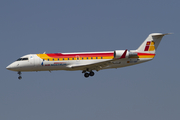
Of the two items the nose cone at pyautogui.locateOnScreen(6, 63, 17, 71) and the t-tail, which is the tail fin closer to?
the t-tail

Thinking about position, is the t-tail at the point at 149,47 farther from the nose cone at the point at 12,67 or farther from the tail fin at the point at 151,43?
the nose cone at the point at 12,67

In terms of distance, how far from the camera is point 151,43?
3753 cm

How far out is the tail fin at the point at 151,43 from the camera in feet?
122

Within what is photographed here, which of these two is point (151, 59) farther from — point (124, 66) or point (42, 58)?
point (42, 58)

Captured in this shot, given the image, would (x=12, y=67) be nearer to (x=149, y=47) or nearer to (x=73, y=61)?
(x=73, y=61)

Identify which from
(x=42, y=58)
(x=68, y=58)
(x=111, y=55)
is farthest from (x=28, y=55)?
(x=111, y=55)

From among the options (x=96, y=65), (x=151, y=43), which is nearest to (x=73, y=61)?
(x=96, y=65)

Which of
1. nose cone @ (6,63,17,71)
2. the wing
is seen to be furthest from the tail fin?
nose cone @ (6,63,17,71)

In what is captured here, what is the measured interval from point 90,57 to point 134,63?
604 centimetres

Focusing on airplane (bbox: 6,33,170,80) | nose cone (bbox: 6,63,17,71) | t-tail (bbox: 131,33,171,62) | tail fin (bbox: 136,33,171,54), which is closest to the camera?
airplane (bbox: 6,33,170,80)

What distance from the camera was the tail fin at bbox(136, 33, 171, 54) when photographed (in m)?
37.1

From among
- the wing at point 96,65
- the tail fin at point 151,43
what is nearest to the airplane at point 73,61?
the wing at point 96,65

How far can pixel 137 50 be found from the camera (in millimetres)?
37094

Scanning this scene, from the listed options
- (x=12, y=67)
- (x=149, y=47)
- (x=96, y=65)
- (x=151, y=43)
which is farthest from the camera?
(x=151, y=43)
